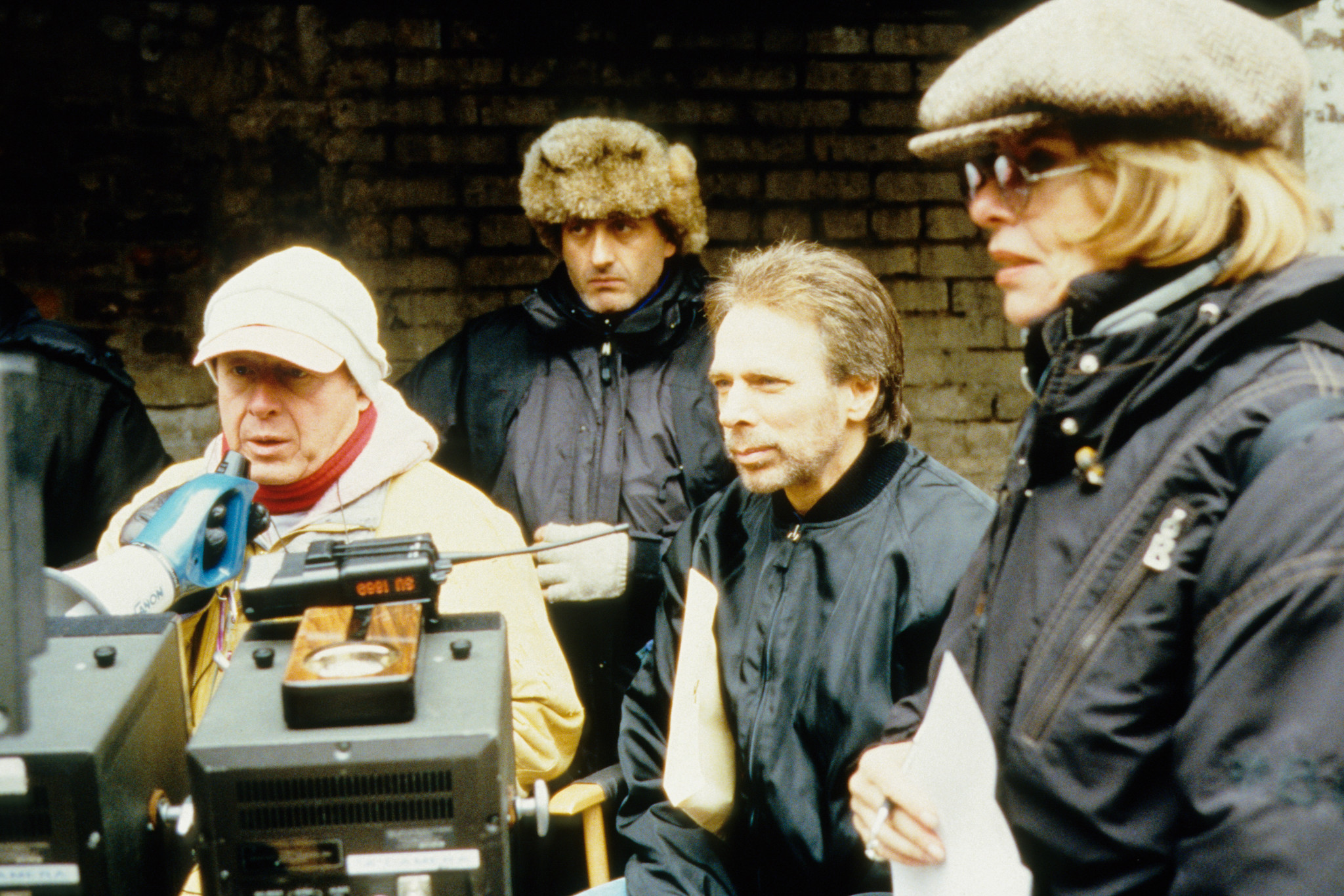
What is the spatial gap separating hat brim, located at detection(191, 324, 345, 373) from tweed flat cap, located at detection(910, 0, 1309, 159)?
114 cm

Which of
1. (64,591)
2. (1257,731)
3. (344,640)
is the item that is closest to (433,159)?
(64,591)

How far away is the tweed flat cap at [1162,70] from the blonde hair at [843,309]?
80 centimetres

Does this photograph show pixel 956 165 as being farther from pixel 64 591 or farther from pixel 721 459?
pixel 64 591

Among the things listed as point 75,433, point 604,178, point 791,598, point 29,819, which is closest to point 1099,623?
point 791,598

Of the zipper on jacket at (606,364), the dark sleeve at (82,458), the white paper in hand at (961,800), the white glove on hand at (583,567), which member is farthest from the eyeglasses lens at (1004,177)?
the dark sleeve at (82,458)

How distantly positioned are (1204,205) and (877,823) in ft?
2.31

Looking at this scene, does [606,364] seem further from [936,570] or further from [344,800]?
[344,800]

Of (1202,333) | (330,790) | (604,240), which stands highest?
(604,240)

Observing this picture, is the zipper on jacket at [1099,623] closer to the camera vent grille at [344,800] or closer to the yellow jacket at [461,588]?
the camera vent grille at [344,800]

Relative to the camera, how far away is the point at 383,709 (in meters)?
0.81

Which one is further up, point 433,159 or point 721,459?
point 433,159

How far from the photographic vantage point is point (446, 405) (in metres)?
2.53

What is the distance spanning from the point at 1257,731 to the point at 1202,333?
34 centimetres

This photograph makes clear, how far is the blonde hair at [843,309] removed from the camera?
1772 mm
